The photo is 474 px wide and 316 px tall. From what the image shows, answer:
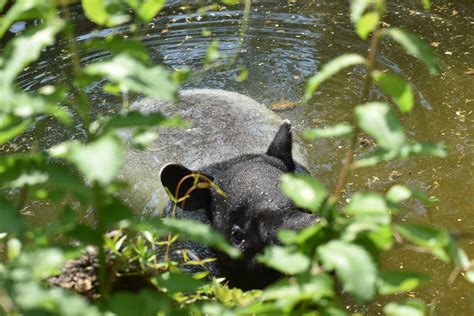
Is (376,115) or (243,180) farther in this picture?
(243,180)

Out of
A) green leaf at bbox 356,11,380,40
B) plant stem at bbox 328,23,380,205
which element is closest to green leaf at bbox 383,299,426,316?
plant stem at bbox 328,23,380,205

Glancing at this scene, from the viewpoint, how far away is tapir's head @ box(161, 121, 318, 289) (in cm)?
469

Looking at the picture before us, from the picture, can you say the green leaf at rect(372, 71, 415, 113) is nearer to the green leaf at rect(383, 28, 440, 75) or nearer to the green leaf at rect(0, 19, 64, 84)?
the green leaf at rect(383, 28, 440, 75)

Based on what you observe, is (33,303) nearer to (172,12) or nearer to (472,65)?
(472,65)

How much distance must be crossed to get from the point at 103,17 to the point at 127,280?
41.8 inches

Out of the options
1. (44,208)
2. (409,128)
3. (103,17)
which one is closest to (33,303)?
(103,17)

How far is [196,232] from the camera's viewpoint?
1756 mm

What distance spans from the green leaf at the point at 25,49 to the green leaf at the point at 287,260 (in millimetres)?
764

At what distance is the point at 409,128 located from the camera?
25.3 ft

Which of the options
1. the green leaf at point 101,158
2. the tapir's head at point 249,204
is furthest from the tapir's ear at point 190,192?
the green leaf at point 101,158

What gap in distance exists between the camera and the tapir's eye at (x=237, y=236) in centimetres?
497

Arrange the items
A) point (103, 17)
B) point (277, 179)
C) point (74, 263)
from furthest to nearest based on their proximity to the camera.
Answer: point (277, 179) → point (74, 263) → point (103, 17)

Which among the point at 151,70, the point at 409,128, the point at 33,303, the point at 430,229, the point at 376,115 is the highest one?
the point at 151,70

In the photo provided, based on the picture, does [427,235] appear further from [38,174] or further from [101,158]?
[38,174]
